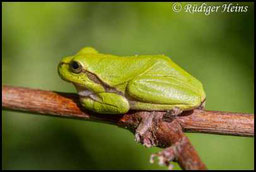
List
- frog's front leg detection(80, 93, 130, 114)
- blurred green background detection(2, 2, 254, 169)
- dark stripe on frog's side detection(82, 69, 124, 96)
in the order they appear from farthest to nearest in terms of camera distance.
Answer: blurred green background detection(2, 2, 254, 169) → dark stripe on frog's side detection(82, 69, 124, 96) → frog's front leg detection(80, 93, 130, 114)

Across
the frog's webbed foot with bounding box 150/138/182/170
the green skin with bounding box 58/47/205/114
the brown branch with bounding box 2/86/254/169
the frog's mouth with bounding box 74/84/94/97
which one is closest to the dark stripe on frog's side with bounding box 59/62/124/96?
the green skin with bounding box 58/47/205/114

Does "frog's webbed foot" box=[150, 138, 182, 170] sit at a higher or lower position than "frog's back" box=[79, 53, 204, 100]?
lower

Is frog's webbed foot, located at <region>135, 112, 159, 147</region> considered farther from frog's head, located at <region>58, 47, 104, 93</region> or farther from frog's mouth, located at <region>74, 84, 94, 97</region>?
frog's head, located at <region>58, 47, 104, 93</region>

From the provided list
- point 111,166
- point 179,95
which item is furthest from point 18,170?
point 179,95

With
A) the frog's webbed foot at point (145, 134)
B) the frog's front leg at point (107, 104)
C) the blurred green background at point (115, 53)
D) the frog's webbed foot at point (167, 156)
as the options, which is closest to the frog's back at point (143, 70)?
the frog's front leg at point (107, 104)

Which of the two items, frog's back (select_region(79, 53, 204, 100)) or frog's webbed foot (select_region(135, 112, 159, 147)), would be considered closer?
frog's webbed foot (select_region(135, 112, 159, 147))

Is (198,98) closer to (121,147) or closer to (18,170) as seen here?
(121,147)

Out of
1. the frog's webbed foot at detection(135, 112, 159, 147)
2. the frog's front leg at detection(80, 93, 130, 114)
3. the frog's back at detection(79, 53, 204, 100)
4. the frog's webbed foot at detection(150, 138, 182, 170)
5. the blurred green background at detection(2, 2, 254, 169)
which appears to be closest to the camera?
the frog's webbed foot at detection(150, 138, 182, 170)
